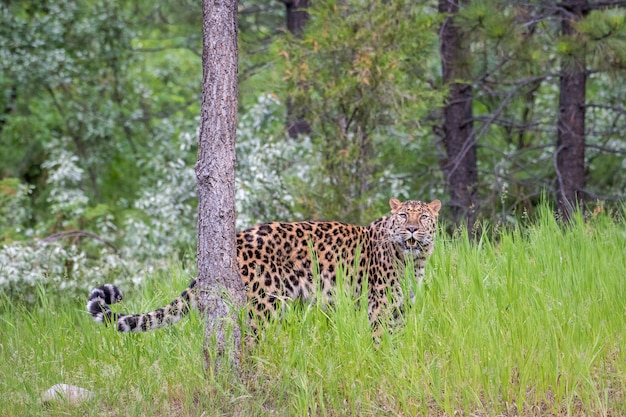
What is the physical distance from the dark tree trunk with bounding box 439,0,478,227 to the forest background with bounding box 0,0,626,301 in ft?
0.10

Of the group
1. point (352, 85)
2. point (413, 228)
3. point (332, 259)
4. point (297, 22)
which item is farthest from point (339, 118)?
point (297, 22)

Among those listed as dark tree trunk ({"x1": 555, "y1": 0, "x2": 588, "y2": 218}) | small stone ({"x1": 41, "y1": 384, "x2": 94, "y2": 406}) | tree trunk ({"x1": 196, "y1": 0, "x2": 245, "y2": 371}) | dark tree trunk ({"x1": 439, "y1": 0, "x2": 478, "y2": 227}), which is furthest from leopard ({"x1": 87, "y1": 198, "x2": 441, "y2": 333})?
dark tree trunk ({"x1": 555, "y1": 0, "x2": 588, "y2": 218})

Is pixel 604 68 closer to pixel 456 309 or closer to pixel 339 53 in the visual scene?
pixel 339 53

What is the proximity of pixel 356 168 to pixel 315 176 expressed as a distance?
0.58 m

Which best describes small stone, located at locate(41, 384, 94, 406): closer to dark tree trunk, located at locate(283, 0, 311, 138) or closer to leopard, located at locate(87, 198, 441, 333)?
leopard, located at locate(87, 198, 441, 333)

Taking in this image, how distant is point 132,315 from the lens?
21.1 ft

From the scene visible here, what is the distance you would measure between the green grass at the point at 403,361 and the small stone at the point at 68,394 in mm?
75

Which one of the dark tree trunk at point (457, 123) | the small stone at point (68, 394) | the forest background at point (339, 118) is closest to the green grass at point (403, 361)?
the small stone at point (68, 394)

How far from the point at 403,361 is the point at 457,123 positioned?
296 inches

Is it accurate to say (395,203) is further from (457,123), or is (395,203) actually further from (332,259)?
(457,123)

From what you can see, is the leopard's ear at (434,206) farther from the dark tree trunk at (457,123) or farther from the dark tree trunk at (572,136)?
the dark tree trunk at (572,136)

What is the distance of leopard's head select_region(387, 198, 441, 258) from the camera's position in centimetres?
742

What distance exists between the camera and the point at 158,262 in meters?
11.8

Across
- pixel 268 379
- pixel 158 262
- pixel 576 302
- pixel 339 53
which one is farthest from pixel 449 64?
pixel 268 379
